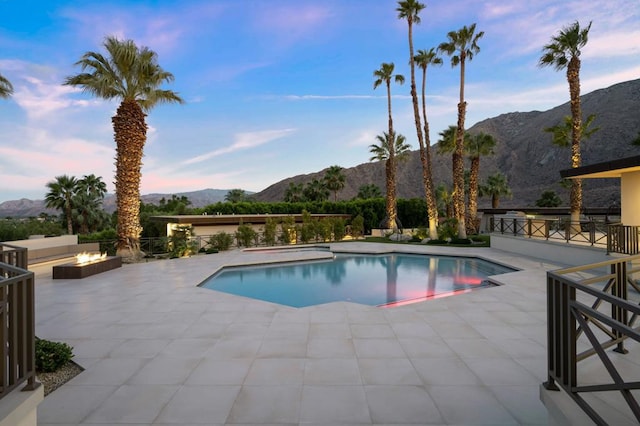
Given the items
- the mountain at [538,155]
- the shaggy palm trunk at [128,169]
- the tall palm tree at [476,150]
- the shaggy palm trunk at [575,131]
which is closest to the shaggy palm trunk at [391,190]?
the tall palm tree at [476,150]

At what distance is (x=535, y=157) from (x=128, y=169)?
8555 cm

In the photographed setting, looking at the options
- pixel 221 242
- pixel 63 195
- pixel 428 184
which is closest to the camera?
pixel 221 242

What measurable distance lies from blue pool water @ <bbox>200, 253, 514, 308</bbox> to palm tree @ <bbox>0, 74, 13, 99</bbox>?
1020cm

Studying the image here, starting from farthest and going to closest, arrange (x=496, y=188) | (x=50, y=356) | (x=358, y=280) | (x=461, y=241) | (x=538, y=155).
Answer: (x=538, y=155) → (x=496, y=188) → (x=461, y=241) → (x=358, y=280) → (x=50, y=356)

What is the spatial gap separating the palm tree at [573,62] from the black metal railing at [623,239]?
816 centimetres

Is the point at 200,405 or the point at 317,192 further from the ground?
the point at 317,192

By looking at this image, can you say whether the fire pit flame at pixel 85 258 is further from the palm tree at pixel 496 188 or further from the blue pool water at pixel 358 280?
the palm tree at pixel 496 188

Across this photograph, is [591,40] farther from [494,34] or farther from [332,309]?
[332,309]

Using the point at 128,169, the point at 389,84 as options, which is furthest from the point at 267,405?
the point at 389,84

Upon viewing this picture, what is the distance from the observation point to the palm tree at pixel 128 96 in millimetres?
13172

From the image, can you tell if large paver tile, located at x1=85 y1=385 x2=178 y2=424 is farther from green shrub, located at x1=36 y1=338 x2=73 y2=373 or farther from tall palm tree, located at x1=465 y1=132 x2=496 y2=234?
tall palm tree, located at x1=465 y1=132 x2=496 y2=234

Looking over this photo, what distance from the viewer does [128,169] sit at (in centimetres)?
1435

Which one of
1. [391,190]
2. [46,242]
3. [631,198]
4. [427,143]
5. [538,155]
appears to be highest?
[538,155]

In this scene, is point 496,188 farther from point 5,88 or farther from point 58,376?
Result: point 58,376
